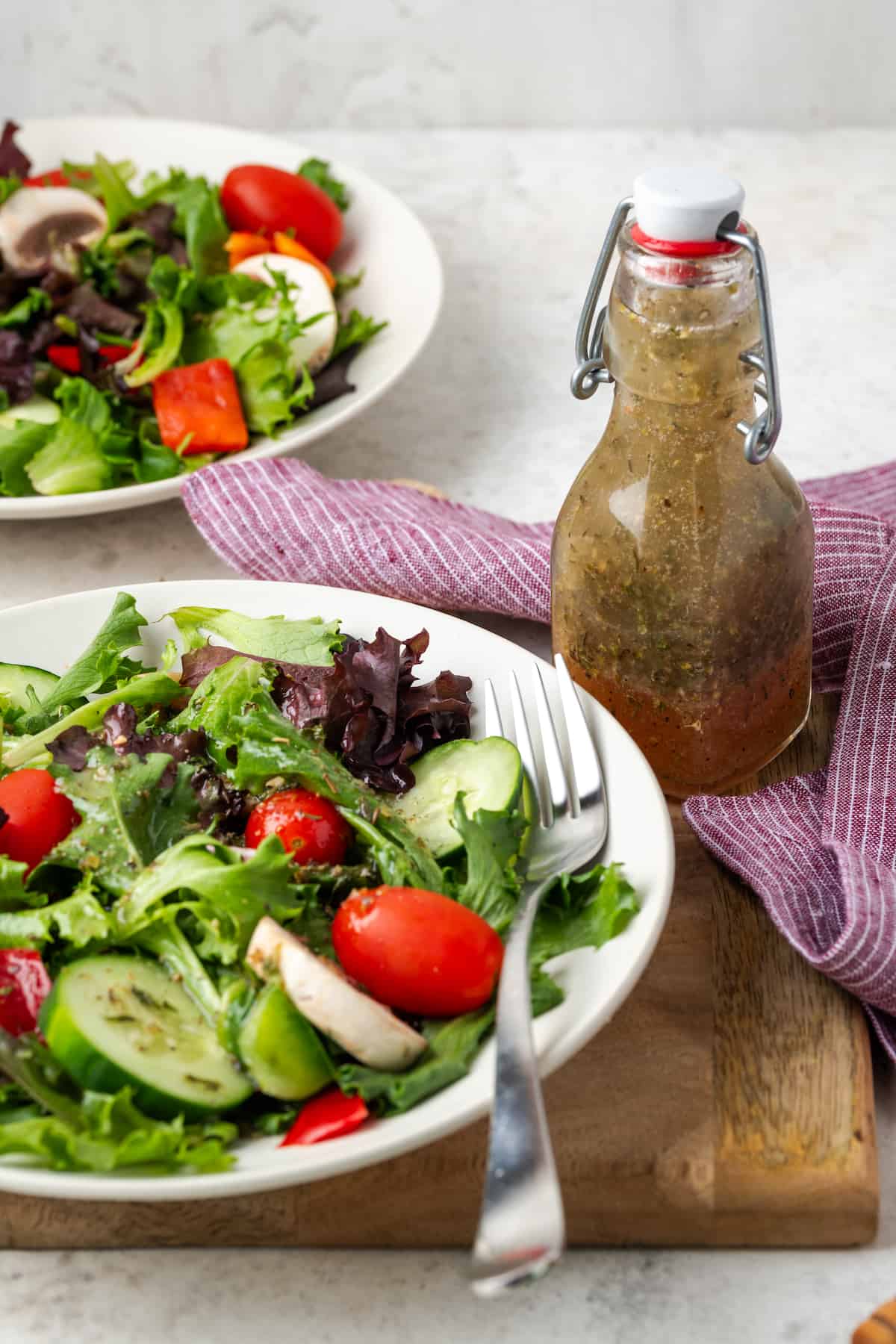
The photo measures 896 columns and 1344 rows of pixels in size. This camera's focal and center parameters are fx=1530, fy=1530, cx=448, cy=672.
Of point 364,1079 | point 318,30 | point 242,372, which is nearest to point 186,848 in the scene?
point 364,1079

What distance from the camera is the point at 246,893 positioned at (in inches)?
47.6

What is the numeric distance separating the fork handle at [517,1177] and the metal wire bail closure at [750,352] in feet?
1.72

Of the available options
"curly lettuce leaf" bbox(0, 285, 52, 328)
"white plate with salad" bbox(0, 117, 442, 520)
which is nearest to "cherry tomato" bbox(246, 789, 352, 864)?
"white plate with salad" bbox(0, 117, 442, 520)

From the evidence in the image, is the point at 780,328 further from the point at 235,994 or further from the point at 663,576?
the point at 235,994

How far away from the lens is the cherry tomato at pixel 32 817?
1325 mm

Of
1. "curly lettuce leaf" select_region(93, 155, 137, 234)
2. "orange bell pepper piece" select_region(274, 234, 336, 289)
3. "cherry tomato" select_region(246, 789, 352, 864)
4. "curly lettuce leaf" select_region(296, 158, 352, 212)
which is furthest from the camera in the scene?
"curly lettuce leaf" select_region(296, 158, 352, 212)

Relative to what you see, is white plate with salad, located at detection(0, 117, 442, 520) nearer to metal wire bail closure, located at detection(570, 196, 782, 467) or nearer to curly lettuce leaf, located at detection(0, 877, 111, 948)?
metal wire bail closure, located at detection(570, 196, 782, 467)

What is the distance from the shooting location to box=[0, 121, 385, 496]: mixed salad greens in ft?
6.81

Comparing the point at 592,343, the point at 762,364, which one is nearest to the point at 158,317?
the point at 592,343

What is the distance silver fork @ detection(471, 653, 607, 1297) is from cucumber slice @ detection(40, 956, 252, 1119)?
215mm

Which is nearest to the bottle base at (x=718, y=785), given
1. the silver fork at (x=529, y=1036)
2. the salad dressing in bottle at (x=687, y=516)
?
the salad dressing in bottle at (x=687, y=516)

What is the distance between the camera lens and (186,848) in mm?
1265

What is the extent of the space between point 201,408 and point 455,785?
91 cm

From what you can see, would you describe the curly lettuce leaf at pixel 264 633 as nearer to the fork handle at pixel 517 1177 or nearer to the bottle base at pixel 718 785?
the bottle base at pixel 718 785
